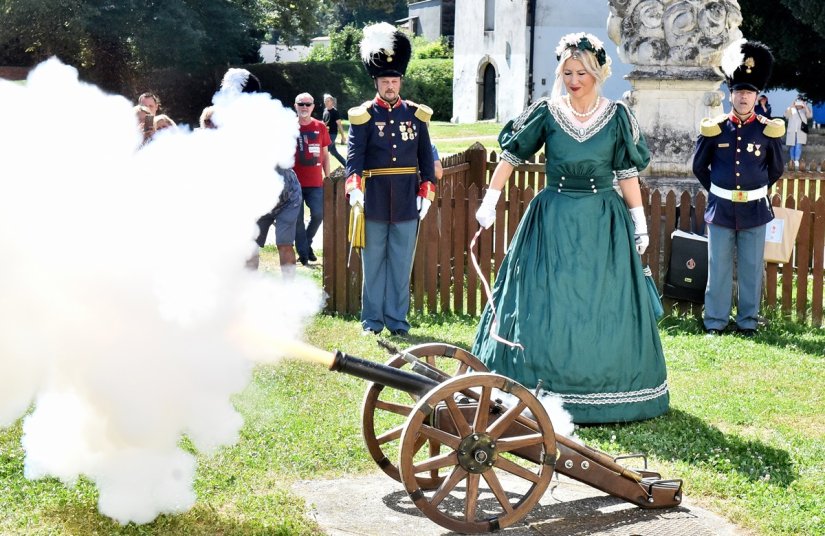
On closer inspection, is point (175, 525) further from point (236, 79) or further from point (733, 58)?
point (733, 58)

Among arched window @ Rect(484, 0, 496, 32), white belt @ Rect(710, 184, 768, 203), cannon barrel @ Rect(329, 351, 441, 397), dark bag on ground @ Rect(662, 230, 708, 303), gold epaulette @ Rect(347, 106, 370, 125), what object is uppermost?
arched window @ Rect(484, 0, 496, 32)

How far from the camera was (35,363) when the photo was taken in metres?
Answer: 4.28

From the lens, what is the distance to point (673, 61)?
10625mm

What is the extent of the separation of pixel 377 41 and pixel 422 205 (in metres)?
1.31

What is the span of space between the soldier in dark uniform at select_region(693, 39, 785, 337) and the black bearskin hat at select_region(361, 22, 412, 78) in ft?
8.22

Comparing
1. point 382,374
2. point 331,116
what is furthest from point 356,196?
point 331,116

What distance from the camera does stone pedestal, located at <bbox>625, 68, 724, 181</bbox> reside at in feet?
35.0

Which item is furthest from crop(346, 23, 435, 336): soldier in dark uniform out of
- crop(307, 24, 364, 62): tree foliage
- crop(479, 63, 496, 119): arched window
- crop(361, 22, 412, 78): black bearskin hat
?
crop(307, 24, 364, 62): tree foliage

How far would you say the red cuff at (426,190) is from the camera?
8703mm

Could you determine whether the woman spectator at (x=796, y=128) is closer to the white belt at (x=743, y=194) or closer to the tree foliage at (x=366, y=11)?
the white belt at (x=743, y=194)

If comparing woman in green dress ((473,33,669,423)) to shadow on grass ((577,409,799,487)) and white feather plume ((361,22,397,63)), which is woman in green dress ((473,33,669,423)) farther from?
white feather plume ((361,22,397,63))

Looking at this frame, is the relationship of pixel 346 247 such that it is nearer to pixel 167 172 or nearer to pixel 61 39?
pixel 167 172

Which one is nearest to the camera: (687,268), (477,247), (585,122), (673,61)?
(585,122)

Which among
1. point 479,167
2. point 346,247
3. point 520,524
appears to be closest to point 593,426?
point 520,524
